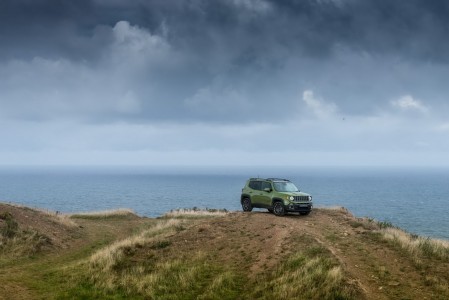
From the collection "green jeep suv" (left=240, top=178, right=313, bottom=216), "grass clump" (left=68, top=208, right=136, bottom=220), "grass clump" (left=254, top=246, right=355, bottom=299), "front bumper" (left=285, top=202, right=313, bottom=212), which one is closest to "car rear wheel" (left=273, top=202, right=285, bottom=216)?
"green jeep suv" (left=240, top=178, right=313, bottom=216)

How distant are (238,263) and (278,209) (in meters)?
9.26

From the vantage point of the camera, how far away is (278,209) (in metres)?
29.9

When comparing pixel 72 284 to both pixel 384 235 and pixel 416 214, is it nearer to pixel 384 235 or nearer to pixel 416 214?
pixel 384 235

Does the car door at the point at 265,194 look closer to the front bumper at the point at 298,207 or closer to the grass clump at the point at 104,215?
the front bumper at the point at 298,207

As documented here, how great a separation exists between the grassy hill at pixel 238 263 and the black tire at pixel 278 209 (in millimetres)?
816

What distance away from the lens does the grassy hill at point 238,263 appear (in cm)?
1767

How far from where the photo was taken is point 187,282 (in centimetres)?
1917

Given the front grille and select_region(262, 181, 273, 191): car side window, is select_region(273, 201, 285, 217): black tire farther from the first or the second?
select_region(262, 181, 273, 191): car side window

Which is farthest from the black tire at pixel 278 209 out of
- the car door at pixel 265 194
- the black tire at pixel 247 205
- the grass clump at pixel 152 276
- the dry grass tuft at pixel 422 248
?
the grass clump at pixel 152 276

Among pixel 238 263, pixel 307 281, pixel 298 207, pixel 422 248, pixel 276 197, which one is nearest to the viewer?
pixel 307 281

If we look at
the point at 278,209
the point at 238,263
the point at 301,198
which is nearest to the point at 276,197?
the point at 278,209

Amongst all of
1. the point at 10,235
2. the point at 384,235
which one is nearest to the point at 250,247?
the point at 384,235

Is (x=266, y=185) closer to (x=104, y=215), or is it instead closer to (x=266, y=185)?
(x=266, y=185)

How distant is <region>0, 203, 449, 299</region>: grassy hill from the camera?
17672 mm
